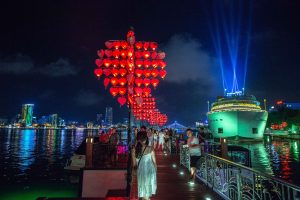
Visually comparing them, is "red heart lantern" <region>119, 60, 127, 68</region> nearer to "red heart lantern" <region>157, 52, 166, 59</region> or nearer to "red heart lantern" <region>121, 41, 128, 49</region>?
"red heart lantern" <region>121, 41, 128, 49</region>

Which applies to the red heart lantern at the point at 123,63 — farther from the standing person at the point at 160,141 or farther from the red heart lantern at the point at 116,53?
the standing person at the point at 160,141

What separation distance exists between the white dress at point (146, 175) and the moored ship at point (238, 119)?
49802 mm

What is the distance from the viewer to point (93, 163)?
1079 cm

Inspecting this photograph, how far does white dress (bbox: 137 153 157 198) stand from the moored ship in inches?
1961

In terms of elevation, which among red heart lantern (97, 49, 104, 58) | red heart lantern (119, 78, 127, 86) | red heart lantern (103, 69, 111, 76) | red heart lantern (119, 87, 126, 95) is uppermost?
red heart lantern (97, 49, 104, 58)

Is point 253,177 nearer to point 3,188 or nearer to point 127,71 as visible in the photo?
point 127,71

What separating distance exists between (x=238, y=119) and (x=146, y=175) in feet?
165

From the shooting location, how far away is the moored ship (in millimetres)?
52812

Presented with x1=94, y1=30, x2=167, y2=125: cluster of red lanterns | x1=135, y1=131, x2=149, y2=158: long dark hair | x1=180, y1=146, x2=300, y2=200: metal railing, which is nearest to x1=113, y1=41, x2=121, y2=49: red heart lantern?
x1=94, y1=30, x2=167, y2=125: cluster of red lanterns

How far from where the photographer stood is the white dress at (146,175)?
618cm

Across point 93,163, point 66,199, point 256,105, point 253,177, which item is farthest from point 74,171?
point 256,105

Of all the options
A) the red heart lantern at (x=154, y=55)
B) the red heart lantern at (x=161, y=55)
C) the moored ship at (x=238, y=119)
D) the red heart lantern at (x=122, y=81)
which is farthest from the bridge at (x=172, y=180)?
the moored ship at (x=238, y=119)

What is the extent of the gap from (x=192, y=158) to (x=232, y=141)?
49.6 m

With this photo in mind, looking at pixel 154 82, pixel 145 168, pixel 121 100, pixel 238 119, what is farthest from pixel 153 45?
pixel 238 119
